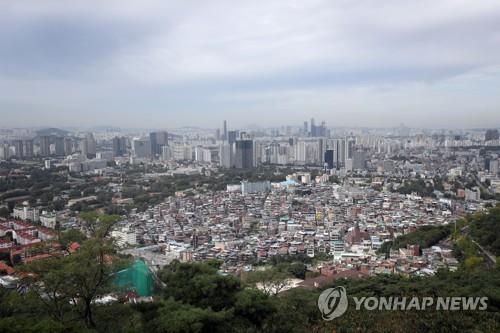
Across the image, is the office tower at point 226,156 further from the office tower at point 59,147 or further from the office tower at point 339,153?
the office tower at point 59,147

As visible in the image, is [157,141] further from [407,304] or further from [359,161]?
[407,304]

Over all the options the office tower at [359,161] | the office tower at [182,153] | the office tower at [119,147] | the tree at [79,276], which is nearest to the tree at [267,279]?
the tree at [79,276]

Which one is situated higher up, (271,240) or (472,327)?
(472,327)

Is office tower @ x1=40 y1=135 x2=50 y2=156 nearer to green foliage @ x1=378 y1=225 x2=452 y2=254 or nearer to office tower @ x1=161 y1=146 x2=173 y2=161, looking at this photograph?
office tower @ x1=161 y1=146 x2=173 y2=161

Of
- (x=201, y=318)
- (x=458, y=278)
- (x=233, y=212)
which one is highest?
(x=201, y=318)

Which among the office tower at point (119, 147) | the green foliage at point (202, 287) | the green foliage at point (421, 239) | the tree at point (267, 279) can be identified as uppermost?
the office tower at point (119, 147)

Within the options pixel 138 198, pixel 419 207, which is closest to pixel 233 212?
pixel 138 198

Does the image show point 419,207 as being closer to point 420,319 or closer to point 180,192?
point 180,192
